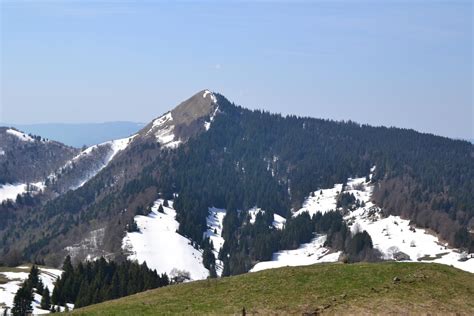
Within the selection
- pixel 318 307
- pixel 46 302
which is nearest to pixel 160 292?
pixel 318 307

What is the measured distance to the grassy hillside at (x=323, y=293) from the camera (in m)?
40.7

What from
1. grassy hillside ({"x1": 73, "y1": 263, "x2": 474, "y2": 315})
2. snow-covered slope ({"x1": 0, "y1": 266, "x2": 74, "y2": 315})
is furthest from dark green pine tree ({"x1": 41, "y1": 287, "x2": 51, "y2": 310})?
grassy hillside ({"x1": 73, "y1": 263, "x2": 474, "y2": 315})

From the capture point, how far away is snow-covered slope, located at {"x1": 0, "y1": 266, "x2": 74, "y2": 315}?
8950 centimetres

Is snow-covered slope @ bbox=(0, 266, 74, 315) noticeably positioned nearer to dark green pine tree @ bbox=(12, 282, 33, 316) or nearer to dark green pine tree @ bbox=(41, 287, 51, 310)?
dark green pine tree @ bbox=(41, 287, 51, 310)

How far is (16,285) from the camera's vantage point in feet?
349

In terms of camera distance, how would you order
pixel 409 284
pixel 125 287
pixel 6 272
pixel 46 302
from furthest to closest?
1. pixel 6 272
2. pixel 125 287
3. pixel 46 302
4. pixel 409 284

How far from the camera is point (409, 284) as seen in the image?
4503cm

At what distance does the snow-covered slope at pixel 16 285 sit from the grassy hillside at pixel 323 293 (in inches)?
1861

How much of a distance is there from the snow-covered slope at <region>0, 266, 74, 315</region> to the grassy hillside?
155ft

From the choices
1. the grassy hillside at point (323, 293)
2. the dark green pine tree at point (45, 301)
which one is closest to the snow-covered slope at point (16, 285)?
the dark green pine tree at point (45, 301)

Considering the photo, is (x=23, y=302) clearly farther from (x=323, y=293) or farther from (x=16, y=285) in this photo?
(x=323, y=293)

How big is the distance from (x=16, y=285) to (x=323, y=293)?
82.1 m

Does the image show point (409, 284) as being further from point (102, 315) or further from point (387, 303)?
point (102, 315)

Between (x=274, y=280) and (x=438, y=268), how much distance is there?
623 inches
